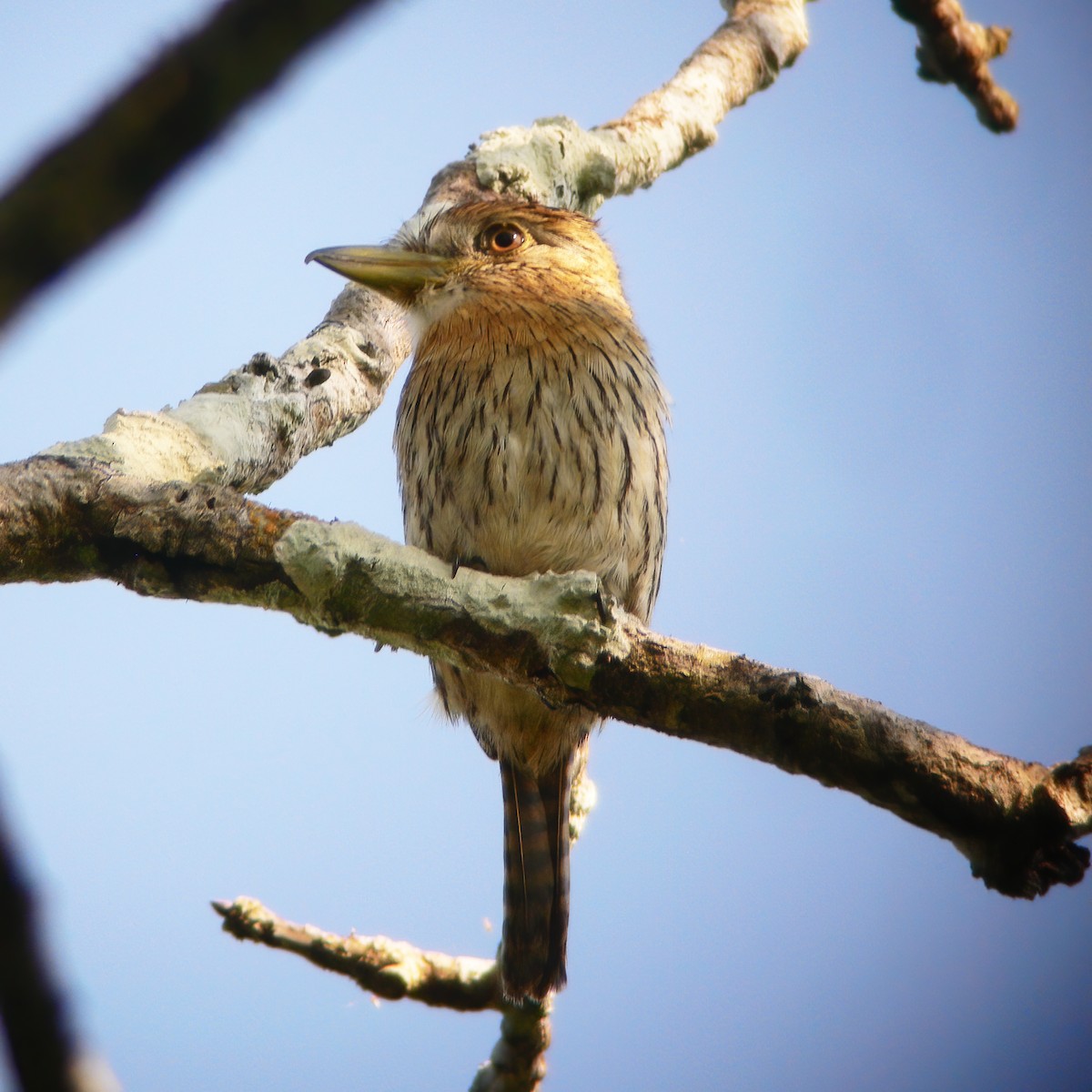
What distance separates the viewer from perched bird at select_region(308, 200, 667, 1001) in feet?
11.0

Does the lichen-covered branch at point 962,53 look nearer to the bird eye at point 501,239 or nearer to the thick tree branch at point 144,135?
the bird eye at point 501,239

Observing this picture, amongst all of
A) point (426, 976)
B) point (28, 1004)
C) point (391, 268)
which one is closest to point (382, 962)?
point (426, 976)

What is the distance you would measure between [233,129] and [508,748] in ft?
10.8

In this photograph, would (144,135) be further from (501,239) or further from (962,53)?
(962,53)

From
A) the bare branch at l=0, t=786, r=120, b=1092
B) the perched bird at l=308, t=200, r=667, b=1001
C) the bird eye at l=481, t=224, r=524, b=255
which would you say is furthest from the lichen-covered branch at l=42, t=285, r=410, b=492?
the bare branch at l=0, t=786, r=120, b=1092

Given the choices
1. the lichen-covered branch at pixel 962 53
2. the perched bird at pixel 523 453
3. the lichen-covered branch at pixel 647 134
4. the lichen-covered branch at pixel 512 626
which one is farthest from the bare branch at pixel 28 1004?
the lichen-covered branch at pixel 962 53

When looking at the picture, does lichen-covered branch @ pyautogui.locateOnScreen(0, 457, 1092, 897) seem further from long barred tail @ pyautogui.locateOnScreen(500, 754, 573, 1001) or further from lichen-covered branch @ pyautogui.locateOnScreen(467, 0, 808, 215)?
lichen-covered branch @ pyautogui.locateOnScreen(467, 0, 808, 215)

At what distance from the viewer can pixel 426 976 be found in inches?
144

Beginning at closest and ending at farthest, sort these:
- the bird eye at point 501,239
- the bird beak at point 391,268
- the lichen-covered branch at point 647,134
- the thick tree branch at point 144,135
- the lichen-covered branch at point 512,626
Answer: the thick tree branch at point 144,135 → the lichen-covered branch at point 512,626 → the bird beak at point 391,268 → the bird eye at point 501,239 → the lichen-covered branch at point 647,134

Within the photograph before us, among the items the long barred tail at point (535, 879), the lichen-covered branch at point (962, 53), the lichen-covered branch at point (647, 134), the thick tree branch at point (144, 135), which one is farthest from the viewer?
the lichen-covered branch at point (962, 53)

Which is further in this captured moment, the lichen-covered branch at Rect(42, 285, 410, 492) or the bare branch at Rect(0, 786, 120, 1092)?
the lichen-covered branch at Rect(42, 285, 410, 492)

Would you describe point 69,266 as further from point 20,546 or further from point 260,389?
point 260,389

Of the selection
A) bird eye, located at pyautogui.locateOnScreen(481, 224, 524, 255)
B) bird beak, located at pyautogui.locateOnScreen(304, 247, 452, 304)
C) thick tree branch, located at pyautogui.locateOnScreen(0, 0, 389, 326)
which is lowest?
thick tree branch, located at pyautogui.locateOnScreen(0, 0, 389, 326)

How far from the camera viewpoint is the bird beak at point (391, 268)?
379cm
